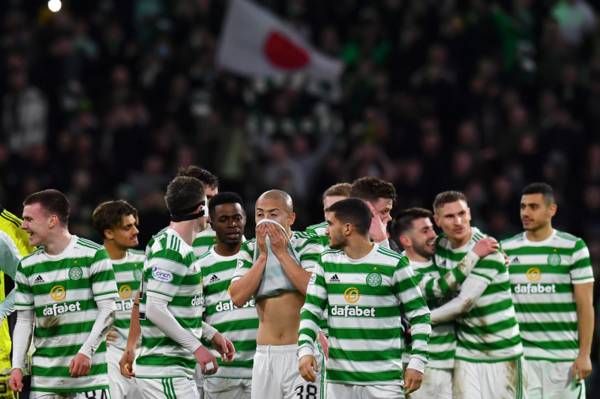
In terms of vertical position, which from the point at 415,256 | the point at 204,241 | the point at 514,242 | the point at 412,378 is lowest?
the point at 412,378

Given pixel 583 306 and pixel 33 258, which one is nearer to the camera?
pixel 33 258

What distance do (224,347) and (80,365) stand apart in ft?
3.36

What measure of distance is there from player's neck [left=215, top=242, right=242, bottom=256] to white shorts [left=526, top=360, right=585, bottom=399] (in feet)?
8.94

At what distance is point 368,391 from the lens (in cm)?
848

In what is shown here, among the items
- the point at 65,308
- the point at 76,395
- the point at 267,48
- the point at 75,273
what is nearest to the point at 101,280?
the point at 75,273

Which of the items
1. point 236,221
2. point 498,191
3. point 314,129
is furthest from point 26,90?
point 236,221

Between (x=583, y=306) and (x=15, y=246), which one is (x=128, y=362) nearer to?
(x=15, y=246)

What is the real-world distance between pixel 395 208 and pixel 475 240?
598 centimetres

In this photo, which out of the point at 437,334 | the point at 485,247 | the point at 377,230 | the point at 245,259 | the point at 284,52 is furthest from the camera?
the point at 284,52

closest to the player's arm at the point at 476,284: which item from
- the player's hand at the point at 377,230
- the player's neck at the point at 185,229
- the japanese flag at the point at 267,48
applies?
the player's hand at the point at 377,230

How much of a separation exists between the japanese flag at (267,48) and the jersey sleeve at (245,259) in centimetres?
938

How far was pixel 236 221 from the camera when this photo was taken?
32.2ft

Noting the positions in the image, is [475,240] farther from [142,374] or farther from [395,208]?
[395,208]

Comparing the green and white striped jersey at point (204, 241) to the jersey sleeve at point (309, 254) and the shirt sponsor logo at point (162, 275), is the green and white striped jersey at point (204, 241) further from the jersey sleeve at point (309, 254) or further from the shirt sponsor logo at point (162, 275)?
the shirt sponsor logo at point (162, 275)
